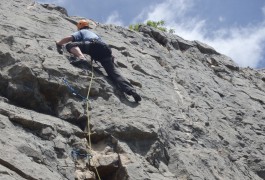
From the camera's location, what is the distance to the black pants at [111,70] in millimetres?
12909

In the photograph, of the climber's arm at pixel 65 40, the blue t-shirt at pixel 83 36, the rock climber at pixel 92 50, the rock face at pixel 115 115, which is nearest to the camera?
the rock face at pixel 115 115

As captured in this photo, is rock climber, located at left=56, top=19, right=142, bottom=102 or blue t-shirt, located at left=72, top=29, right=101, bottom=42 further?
blue t-shirt, located at left=72, top=29, right=101, bottom=42

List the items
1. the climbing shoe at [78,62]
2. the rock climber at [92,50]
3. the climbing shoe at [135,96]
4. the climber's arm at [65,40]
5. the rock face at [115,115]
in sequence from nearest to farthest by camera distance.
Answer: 1. the rock face at [115,115]
2. the climbing shoe at [135,96]
3. the climbing shoe at [78,62]
4. the rock climber at [92,50]
5. the climber's arm at [65,40]

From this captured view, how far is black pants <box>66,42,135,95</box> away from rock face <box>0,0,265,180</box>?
6.8 inches

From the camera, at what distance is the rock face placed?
10.2m

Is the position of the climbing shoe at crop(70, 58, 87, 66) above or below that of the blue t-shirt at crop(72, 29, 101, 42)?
below

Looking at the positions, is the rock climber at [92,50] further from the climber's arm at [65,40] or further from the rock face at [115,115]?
the rock face at [115,115]

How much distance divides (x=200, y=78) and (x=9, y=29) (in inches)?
282

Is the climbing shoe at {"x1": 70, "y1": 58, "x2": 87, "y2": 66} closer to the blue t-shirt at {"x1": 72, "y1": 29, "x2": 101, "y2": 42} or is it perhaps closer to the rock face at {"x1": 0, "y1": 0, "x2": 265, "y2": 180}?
the rock face at {"x1": 0, "y1": 0, "x2": 265, "y2": 180}

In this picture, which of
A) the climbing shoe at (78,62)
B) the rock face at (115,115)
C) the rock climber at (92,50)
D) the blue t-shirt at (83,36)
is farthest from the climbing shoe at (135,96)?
the blue t-shirt at (83,36)

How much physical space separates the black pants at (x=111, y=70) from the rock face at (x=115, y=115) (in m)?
0.17

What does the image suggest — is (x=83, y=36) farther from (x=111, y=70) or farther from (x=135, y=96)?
(x=135, y=96)

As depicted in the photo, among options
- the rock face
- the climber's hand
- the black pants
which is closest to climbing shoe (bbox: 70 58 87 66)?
the rock face

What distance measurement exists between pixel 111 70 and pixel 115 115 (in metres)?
1.77
